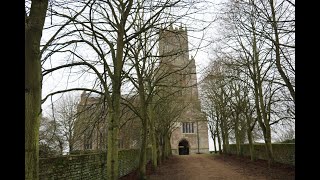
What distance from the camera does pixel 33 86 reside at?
4305 mm

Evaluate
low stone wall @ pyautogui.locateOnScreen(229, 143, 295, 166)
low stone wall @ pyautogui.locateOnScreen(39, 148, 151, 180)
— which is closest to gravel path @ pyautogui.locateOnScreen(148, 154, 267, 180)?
low stone wall @ pyautogui.locateOnScreen(229, 143, 295, 166)

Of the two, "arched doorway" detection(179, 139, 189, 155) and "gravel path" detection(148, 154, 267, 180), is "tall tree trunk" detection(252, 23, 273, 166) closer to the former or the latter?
"gravel path" detection(148, 154, 267, 180)

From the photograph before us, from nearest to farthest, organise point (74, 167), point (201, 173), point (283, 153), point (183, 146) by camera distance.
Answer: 1. point (74, 167)
2. point (201, 173)
3. point (283, 153)
4. point (183, 146)

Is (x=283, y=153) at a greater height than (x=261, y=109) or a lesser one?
lesser

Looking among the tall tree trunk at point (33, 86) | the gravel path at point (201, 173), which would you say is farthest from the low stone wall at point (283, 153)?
the tall tree trunk at point (33, 86)

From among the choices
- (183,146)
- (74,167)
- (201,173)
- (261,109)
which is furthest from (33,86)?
(183,146)

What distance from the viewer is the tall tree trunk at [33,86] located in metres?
4.19

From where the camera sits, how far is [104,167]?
1430 centimetres

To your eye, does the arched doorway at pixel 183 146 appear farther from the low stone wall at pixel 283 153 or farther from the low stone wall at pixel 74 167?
the low stone wall at pixel 74 167

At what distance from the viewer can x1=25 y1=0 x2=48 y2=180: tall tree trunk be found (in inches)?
165

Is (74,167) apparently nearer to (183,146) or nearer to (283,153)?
(283,153)

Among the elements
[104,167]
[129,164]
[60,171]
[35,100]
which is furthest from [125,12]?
[129,164]
